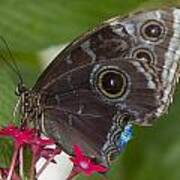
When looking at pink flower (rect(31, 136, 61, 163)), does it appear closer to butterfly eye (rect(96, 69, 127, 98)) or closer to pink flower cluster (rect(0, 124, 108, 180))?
pink flower cluster (rect(0, 124, 108, 180))

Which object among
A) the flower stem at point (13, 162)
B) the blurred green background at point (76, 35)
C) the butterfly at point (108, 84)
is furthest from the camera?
the blurred green background at point (76, 35)

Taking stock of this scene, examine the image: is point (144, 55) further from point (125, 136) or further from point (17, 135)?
point (17, 135)

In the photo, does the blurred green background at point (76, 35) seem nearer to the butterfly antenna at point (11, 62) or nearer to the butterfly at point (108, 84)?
the butterfly antenna at point (11, 62)

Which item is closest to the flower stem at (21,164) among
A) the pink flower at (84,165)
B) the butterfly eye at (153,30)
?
the pink flower at (84,165)

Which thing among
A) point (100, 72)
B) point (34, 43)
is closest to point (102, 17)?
point (34, 43)

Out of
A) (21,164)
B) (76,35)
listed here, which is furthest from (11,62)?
(21,164)

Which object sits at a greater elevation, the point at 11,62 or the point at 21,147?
the point at 11,62

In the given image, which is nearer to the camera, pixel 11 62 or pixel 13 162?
pixel 13 162
